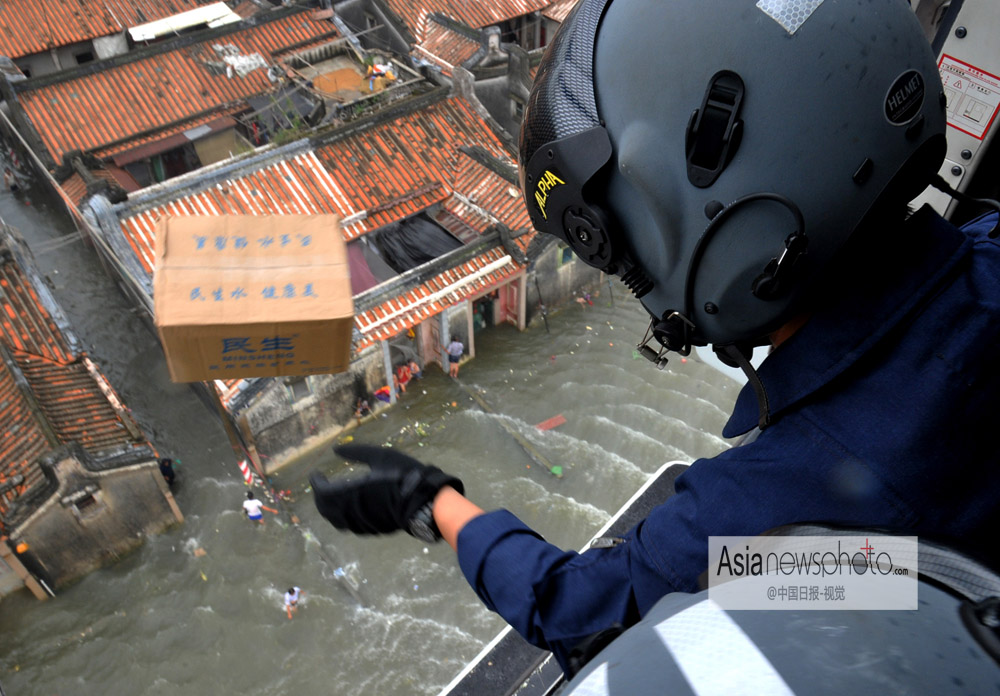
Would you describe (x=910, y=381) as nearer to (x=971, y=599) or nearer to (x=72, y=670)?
(x=971, y=599)

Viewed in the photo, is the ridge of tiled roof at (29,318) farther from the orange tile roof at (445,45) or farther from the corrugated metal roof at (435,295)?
the orange tile roof at (445,45)

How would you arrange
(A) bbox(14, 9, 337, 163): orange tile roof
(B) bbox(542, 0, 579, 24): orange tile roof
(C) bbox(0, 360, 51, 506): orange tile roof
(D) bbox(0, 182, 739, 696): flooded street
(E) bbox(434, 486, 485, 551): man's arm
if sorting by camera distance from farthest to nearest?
(B) bbox(542, 0, 579, 24): orange tile roof
(A) bbox(14, 9, 337, 163): orange tile roof
(D) bbox(0, 182, 739, 696): flooded street
(C) bbox(0, 360, 51, 506): orange tile roof
(E) bbox(434, 486, 485, 551): man's arm

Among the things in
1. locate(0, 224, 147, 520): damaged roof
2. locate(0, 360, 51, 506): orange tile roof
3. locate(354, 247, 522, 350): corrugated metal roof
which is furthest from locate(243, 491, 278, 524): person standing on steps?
locate(354, 247, 522, 350): corrugated metal roof

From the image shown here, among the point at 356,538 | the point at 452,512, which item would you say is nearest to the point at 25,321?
the point at 356,538

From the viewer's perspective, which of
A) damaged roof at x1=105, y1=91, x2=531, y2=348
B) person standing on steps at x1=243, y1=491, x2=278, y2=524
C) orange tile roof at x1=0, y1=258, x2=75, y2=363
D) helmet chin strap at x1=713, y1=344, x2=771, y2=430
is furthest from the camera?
damaged roof at x1=105, y1=91, x2=531, y2=348

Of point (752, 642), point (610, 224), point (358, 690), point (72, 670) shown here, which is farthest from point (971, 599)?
point (72, 670)

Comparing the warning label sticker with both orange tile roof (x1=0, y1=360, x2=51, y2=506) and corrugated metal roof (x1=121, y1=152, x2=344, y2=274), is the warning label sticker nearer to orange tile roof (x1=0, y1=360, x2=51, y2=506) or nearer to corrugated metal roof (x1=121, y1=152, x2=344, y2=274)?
corrugated metal roof (x1=121, y1=152, x2=344, y2=274)
